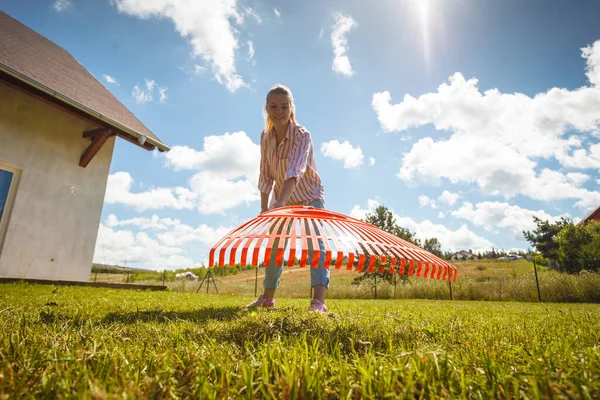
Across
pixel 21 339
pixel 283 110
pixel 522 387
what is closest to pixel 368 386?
pixel 522 387

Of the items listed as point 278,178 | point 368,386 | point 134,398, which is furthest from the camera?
point 278,178

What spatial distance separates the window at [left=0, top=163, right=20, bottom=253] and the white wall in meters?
0.09

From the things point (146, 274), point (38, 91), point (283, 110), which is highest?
point (38, 91)

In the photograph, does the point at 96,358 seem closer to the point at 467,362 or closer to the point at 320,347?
the point at 320,347

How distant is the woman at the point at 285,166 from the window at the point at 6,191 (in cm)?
618

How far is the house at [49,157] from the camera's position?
21.2 feet

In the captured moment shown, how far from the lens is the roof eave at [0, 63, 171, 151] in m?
5.59

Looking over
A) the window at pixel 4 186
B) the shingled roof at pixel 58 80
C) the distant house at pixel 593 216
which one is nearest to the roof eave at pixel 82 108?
the shingled roof at pixel 58 80

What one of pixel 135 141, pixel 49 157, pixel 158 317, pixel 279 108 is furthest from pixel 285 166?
pixel 49 157

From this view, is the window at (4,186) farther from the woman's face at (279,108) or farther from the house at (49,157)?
the woman's face at (279,108)

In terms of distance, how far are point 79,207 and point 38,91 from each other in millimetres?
2731

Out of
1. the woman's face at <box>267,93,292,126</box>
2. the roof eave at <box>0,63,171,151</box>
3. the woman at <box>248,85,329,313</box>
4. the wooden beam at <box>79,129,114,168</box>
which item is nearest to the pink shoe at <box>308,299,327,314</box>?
the woman at <box>248,85,329,313</box>

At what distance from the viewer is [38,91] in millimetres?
6520

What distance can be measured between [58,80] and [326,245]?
8.16 meters
